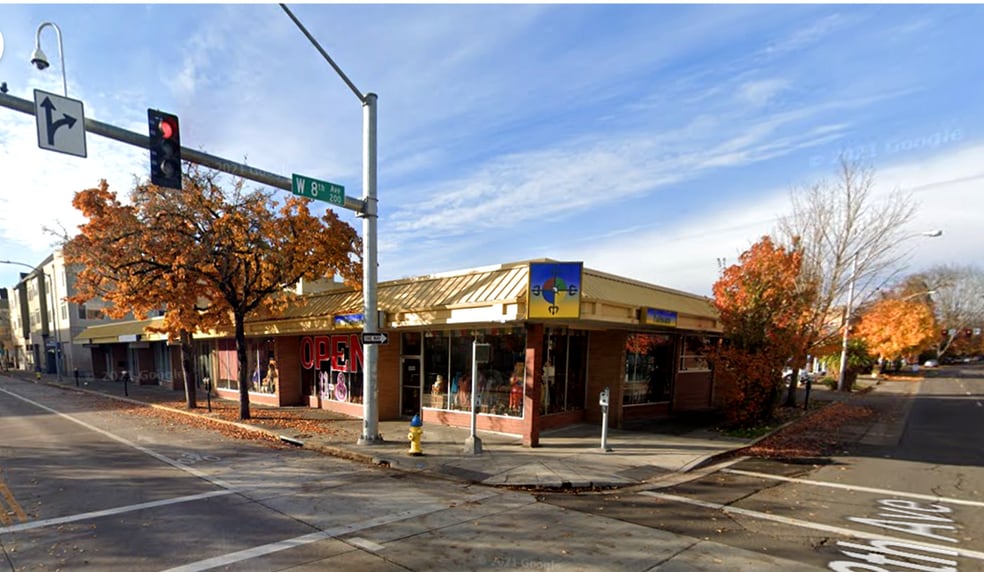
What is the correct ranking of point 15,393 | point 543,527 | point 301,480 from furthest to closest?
1. point 15,393
2. point 301,480
3. point 543,527

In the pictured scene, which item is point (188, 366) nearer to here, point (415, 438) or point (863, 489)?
point (415, 438)

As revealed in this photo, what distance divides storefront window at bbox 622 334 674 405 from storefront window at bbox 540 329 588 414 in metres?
1.43

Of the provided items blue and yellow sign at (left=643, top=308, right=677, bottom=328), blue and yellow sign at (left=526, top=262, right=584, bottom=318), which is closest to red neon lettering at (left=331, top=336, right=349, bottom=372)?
blue and yellow sign at (left=526, top=262, right=584, bottom=318)

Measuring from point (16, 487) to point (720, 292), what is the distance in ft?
57.1

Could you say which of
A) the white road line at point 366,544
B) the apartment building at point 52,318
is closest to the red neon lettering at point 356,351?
the white road line at point 366,544

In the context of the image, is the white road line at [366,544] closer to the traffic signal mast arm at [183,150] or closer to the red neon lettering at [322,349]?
the traffic signal mast arm at [183,150]

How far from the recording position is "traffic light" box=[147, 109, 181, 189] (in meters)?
6.76

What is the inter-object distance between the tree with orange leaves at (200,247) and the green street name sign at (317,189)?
14.6 ft

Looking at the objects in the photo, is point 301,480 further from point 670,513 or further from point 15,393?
point 15,393

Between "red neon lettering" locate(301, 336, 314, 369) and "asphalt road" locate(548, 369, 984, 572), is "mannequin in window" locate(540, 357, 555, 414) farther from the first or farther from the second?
"red neon lettering" locate(301, 336, 314, 369)

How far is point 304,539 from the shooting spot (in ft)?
18.2

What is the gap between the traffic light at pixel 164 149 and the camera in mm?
6762

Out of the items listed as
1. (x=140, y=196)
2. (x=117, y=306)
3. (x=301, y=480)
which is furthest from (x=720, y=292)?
(x=117, y=306)

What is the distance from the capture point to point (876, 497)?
7547 mm
